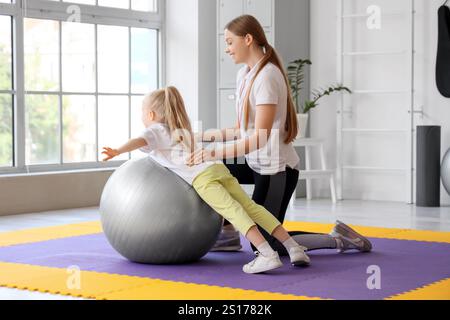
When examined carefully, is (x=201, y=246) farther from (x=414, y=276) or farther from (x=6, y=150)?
(x=6, y=150)

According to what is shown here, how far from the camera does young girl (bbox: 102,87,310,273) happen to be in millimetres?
4234

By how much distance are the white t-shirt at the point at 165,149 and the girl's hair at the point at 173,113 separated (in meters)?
0.03

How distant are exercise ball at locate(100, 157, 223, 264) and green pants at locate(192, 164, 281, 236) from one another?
10 cm

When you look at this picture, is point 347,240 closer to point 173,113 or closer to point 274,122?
point 274,122

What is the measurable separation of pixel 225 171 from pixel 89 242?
1.39m

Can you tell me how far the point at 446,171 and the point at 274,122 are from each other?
3.71m

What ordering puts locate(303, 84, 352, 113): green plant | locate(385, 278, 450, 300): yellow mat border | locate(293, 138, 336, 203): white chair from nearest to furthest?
locate(385, 278, 450, 300): yellow mat border → locate(293, 138, 336, 203): white chair → locate(303, 84, 352, 113): green plant

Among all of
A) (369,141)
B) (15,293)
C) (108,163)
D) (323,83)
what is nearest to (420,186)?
(369,141)

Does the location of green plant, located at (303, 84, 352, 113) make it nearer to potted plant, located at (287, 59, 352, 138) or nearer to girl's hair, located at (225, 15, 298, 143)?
potted plant, located at (287, 59, 352, 138)

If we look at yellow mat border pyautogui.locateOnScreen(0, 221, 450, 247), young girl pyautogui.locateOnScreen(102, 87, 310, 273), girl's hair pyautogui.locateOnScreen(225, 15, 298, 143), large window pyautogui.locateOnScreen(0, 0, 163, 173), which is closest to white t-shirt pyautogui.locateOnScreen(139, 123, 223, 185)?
young girl pyautogui.locateOnScreen(102, 87, 310, 273)

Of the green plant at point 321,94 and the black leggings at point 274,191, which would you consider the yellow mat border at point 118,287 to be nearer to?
the black leggings at point 274,191

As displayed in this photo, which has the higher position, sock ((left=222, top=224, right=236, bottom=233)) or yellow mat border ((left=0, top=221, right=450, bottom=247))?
sock ((left=222, top=224, right=236, bottom=233))

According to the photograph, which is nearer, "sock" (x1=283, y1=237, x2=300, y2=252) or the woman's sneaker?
"sock" (x1=283, y1=237, x2=300, y2=252)

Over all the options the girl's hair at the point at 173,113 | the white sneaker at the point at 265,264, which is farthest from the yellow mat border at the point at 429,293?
the girl's hair at the point at 173,113
